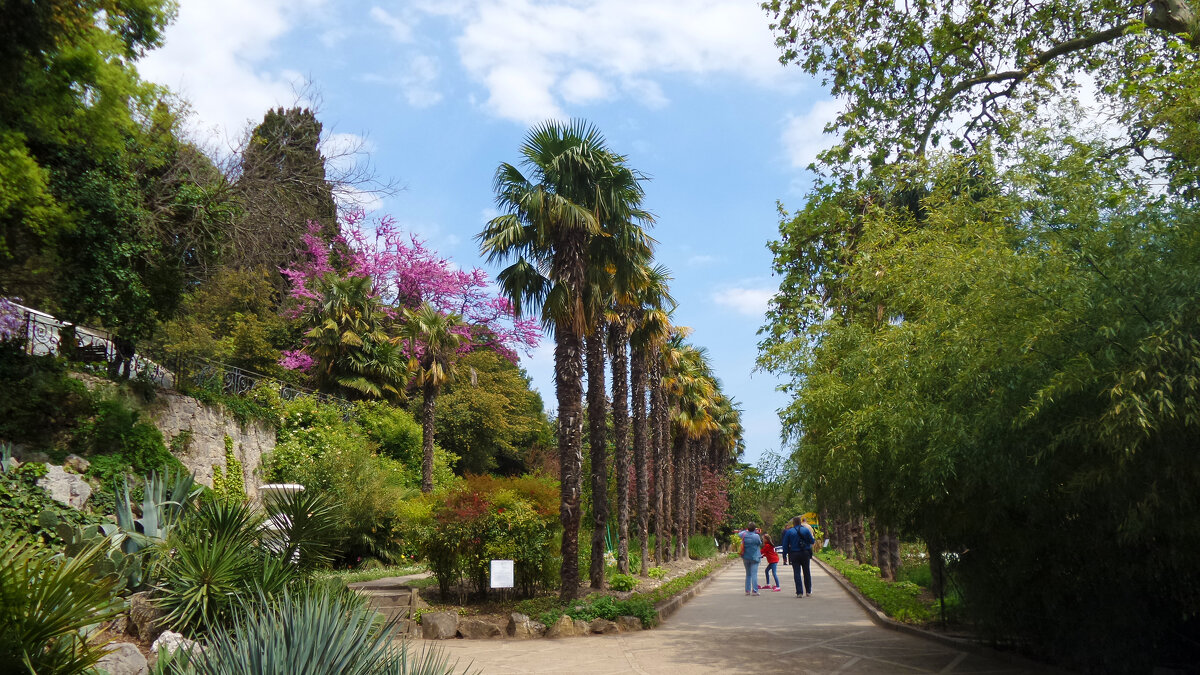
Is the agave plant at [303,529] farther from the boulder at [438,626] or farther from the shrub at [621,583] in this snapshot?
the shrub at [621,583]

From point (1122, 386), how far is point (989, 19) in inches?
324

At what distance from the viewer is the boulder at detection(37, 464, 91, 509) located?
504 inches

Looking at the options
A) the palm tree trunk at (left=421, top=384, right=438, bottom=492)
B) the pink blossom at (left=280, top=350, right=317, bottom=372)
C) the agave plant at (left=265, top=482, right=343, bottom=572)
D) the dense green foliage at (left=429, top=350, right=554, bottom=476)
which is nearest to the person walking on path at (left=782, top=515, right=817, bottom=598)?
the agave plant at (left=265, top=482, right=343, bottom=572)

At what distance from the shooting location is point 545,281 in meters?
15.5

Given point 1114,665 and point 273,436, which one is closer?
point 1114,665

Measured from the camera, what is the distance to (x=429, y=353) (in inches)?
Answer: 1109

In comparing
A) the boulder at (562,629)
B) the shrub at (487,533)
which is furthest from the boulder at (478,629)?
the shrub at (487,533)

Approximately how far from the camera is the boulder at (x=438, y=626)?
12172mm

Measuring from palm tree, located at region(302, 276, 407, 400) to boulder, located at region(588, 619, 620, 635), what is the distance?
61.9ft

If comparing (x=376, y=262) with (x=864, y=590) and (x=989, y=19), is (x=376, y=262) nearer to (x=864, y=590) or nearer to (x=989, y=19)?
(x=864, y=590)

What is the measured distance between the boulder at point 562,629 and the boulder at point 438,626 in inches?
56.3

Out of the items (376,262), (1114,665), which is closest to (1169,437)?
(1114,665)

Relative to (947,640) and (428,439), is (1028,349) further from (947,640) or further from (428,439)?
(428,439)

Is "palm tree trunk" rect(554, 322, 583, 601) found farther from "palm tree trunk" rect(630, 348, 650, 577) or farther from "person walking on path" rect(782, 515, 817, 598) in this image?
"palm tree trunk" rect(630, 348, 650, 577)
